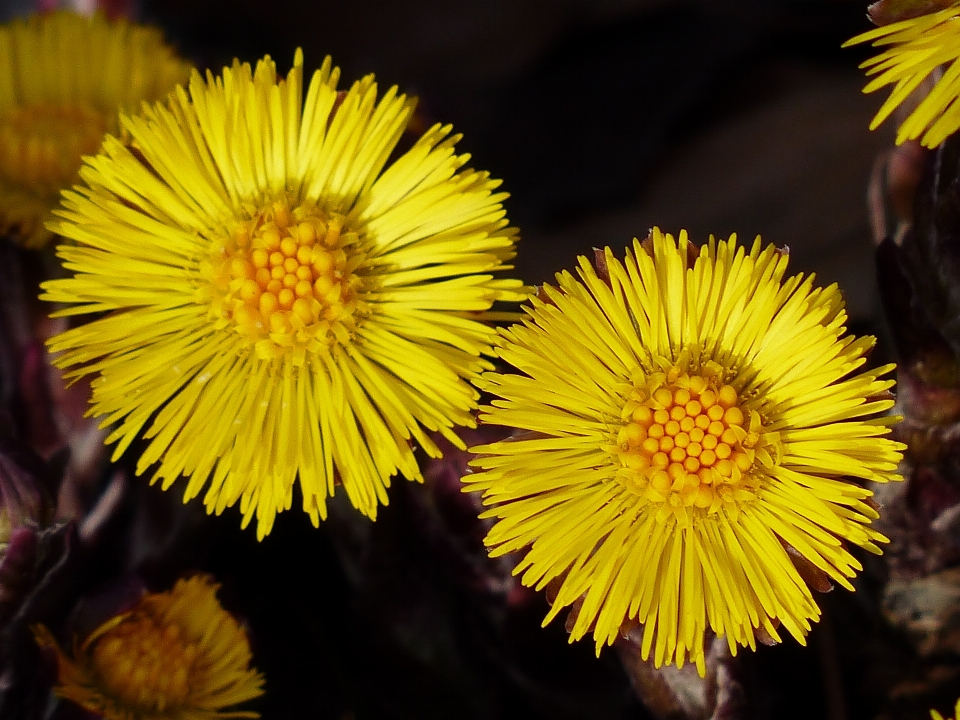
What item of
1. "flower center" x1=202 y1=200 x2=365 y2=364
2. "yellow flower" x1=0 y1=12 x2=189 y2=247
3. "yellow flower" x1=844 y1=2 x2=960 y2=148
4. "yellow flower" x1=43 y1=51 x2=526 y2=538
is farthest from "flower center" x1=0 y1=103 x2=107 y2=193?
"yellow flower" x1=844 y1=2 x2=960 y2=148

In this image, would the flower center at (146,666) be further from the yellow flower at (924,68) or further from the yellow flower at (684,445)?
the yellow flower at (924,68)

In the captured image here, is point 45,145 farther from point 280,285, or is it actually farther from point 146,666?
point 146,666

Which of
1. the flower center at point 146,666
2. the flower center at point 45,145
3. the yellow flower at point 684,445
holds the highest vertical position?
the flower center at point 45,145

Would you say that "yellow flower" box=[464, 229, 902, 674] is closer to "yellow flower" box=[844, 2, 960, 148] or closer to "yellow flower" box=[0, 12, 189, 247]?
"yellow flower" box=[844, 2, 960, 148]

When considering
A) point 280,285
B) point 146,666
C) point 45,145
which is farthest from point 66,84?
point 146,666

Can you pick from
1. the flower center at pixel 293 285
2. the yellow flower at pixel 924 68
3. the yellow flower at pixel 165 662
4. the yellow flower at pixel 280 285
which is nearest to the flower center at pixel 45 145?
the yellow flower at pixel 280 285

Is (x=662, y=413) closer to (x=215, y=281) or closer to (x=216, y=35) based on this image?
(x=215, y=281)
